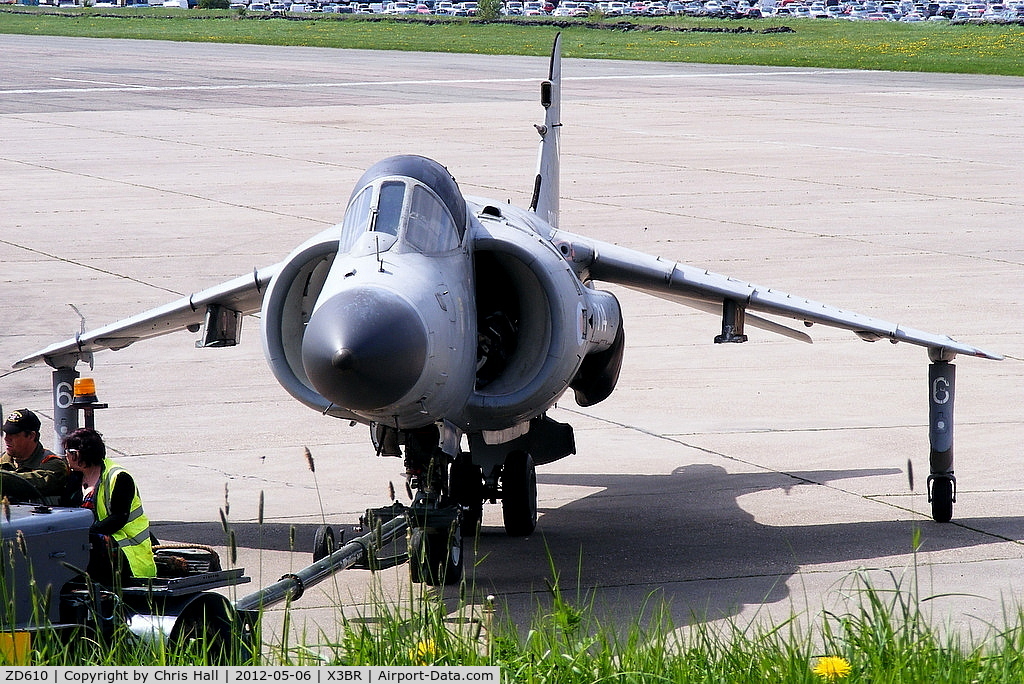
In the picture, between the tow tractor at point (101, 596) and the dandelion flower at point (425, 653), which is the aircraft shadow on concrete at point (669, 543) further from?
the dandelion flower at point (425, 653)

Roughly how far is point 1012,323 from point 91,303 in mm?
10960

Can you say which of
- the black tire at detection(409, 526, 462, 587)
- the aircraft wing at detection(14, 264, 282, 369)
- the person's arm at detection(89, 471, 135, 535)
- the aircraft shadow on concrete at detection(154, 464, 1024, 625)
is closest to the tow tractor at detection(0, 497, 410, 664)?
the person's arm at detection(89, 471, 135, 535)

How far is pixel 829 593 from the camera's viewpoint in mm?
8336

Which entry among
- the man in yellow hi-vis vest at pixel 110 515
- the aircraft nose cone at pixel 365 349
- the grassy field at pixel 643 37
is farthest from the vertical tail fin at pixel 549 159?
the grassy field at pixel 643 37

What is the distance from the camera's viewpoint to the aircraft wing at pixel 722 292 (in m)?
9.92

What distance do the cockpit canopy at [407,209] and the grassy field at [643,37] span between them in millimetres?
48733

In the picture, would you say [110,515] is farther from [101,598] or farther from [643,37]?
[643,37]

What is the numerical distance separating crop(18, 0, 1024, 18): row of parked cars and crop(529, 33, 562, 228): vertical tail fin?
303 ft

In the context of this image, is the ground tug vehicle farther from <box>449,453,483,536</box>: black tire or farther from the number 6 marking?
the number 6 marking

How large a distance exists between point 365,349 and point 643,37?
2984 inches

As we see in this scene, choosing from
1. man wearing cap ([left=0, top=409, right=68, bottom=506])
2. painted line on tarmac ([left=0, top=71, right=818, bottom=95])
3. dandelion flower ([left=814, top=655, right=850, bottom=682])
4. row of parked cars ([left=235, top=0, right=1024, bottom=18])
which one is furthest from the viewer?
row of parked cars ([left=235, top=0, right=1024, bottom=18])

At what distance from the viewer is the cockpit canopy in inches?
317

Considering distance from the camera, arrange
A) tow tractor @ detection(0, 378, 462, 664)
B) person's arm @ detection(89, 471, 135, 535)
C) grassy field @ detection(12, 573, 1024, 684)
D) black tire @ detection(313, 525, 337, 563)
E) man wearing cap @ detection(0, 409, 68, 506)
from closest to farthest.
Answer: grassy field @ detection(12, 573, 1024, 684) → tow tractor @ detection(0, 378, 462, 664) → person's arm @ detection(89, 471, 135, 535) → man wearing cap @ detection(0, 409, 68, 506) → black tire @ detection(313, 525, 337, 563)

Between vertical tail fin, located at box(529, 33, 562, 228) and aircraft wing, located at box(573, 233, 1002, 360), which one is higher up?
vertical tail fin, located at box(529, 33, 562, 228)
